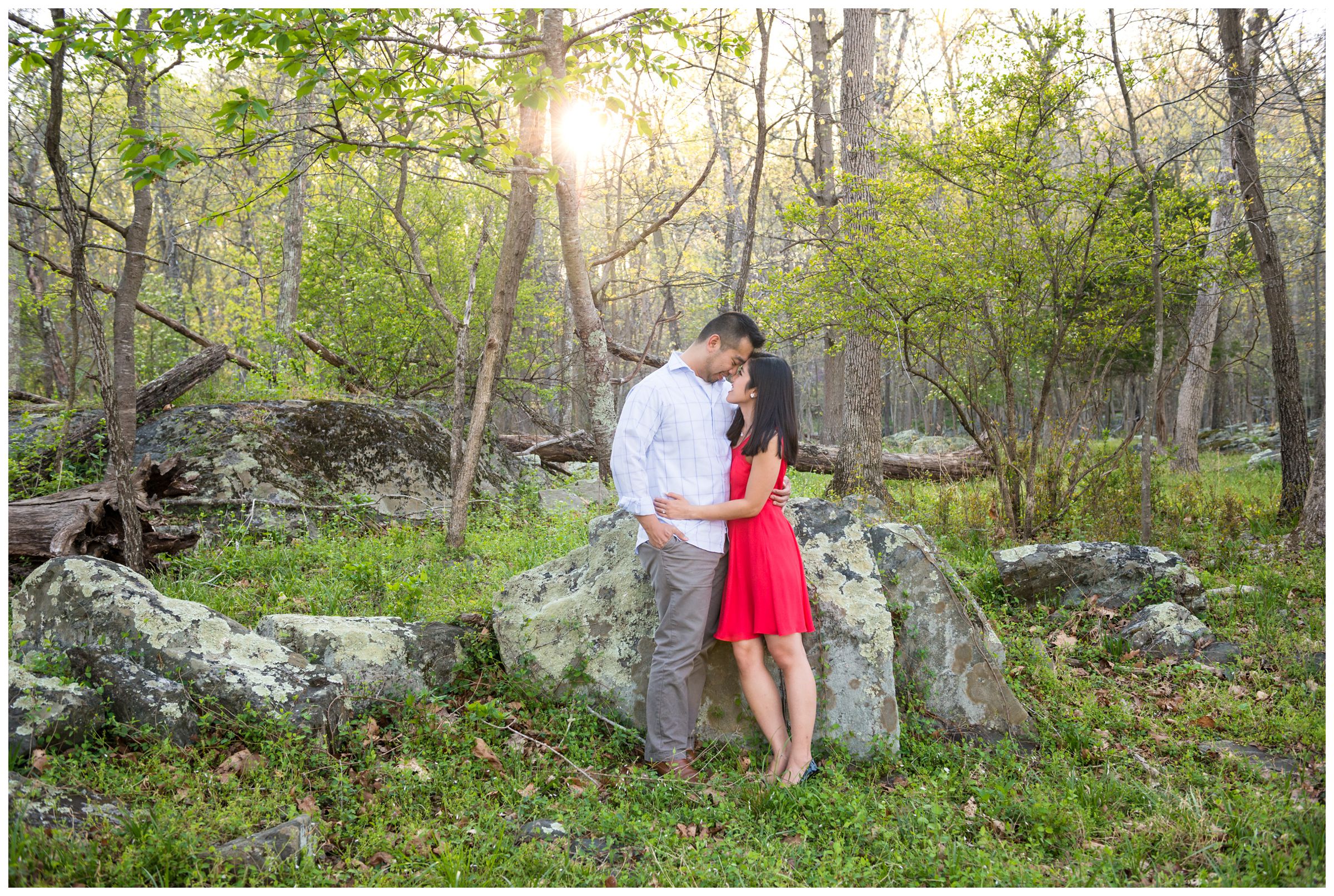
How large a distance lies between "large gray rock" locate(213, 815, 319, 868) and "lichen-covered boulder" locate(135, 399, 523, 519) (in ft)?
15.9

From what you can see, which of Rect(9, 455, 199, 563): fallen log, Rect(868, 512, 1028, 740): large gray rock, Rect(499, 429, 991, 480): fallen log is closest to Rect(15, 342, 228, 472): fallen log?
Rect(9, 455, 199, 563): fallen log

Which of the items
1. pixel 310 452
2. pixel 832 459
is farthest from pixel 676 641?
pixel 832 459

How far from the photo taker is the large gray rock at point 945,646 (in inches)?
171

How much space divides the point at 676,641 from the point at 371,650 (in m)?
1.75

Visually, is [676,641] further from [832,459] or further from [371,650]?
[832,459]

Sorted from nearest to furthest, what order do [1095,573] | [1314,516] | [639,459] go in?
[639,459], [1095,573], [1314,516]

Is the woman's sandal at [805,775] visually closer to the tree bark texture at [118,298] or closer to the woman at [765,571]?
the woman at [765,571]

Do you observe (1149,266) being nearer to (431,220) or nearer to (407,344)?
(407,344)

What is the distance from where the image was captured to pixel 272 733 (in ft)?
11.9

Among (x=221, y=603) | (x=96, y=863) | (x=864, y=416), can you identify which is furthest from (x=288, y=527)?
(x=864, y=416)

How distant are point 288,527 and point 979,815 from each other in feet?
20.2

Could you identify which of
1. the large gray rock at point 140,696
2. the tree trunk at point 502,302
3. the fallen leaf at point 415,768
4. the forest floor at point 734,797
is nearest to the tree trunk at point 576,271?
the tree trunk at point 502,302

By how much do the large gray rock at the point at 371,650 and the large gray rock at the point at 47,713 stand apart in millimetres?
926

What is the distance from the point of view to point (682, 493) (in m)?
3.95
